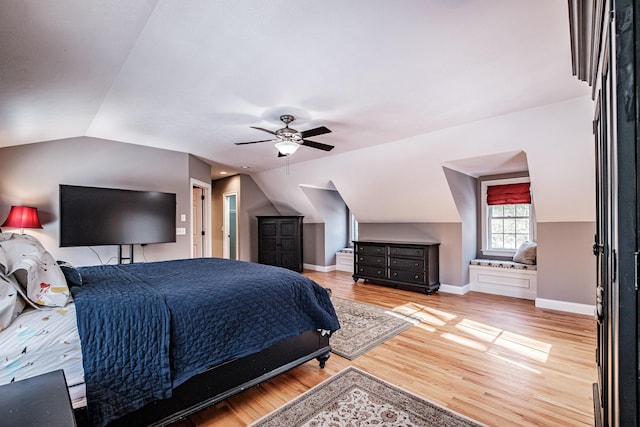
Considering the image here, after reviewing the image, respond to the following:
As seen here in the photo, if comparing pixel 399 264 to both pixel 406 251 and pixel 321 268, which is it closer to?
pixel 406 251

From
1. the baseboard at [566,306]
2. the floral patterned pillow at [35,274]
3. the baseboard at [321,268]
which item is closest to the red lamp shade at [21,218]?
the floral patterned pillow at [35,274]

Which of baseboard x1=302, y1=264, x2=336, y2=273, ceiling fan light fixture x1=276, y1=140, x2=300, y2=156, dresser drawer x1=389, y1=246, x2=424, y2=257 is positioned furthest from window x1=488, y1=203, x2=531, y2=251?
ceiling fan light fixture x1=276, y1=140, x2=300, y2=156

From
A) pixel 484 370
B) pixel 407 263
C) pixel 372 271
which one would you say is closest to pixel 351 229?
pixel 372 271

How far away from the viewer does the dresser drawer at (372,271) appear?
566 cm

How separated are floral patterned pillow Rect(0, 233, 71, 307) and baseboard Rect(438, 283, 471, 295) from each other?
511 centimetres

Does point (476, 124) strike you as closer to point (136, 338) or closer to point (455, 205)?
point (455, 205)

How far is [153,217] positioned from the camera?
4539mm

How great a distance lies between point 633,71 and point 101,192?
5.00 metres

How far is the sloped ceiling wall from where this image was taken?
333cm

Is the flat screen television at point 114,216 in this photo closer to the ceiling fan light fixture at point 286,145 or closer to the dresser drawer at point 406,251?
the ceiling fan light fixture at point 286,145

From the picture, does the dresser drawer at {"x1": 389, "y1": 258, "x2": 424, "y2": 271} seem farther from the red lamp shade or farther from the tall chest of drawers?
the red lamp shade

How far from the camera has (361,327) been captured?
11.5ft

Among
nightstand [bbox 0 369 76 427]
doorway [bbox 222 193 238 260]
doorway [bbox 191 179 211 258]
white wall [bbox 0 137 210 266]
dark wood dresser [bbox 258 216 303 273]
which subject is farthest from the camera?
doorway [bbox 222 193 238 260]

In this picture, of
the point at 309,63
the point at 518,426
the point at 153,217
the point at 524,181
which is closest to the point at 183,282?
the point at 309,63
